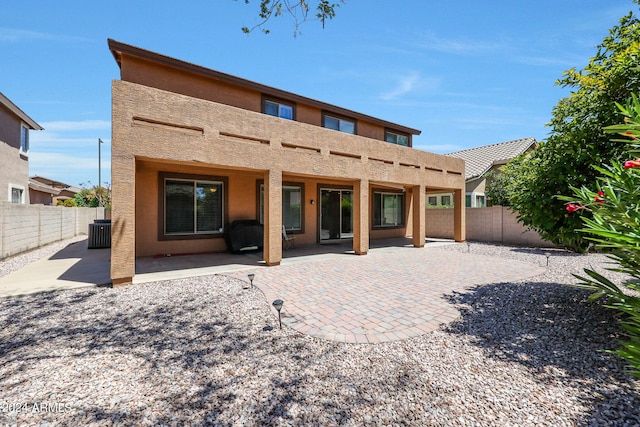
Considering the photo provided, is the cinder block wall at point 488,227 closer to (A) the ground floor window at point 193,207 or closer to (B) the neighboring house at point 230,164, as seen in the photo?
(B) the neighboring house at point 230,164

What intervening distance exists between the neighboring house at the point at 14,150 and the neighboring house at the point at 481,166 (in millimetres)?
25064

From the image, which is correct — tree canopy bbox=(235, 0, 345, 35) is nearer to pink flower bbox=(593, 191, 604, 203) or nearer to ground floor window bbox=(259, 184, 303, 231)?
pink flower bbox=(593, 191, 604, 203)

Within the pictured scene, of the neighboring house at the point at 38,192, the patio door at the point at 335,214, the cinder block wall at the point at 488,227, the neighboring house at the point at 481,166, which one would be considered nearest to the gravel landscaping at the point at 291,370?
the patio door at the point at 335,214

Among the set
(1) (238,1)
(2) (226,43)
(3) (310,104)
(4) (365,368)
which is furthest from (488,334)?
(3) (310,104)

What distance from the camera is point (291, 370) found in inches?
127

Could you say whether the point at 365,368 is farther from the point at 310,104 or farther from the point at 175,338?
the point at 310,104

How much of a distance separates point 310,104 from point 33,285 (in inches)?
432

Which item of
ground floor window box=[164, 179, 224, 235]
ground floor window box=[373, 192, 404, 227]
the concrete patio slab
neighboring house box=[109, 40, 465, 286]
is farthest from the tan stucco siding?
ground floor window box=[373, 192, 404, 227]

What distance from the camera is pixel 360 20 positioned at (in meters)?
5.85

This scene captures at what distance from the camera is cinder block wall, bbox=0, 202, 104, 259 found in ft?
30.9

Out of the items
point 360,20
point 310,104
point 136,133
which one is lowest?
point 136,133

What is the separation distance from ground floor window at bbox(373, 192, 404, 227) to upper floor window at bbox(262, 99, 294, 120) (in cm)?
706

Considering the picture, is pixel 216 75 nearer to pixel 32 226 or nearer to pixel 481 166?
pixel 32 226

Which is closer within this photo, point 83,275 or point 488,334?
point 488,334
